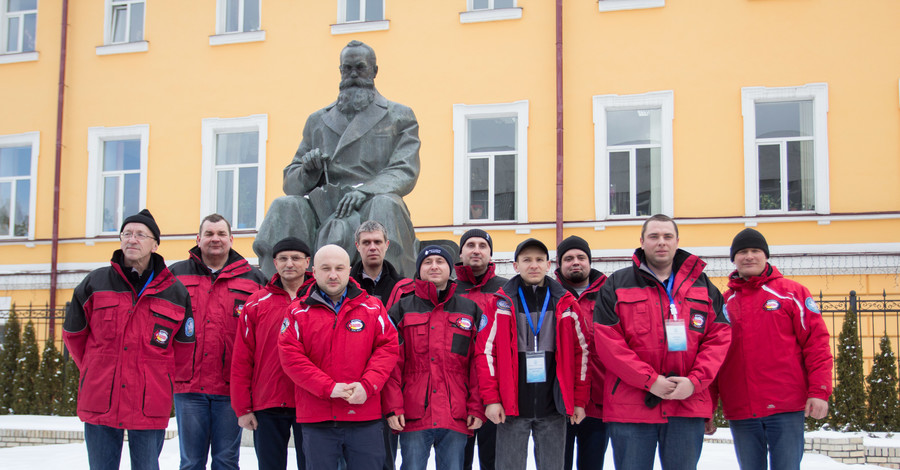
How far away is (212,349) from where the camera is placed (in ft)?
13.6

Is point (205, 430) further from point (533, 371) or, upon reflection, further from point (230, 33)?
point (230, 33)

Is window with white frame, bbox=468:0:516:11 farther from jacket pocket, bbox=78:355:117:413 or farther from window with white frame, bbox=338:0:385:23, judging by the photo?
jacket pocket, bbox=78:355:117:413

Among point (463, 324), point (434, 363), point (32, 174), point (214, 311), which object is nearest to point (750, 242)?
point (463, 324)

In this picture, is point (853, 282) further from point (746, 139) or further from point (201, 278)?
point (201, 278)

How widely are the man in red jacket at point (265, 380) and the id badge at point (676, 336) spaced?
1.69m

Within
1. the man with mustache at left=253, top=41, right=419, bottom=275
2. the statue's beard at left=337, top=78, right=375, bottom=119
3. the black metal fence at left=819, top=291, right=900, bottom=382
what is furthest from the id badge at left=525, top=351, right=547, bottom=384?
the black metal fence at left=819, top=291, right=900, bottom=382

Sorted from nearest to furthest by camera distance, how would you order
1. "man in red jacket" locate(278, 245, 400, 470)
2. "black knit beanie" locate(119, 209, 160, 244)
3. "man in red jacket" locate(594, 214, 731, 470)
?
"man in red jacket" locate(278, 245, 400, 470) < "man in red jacket" locate(594, 214, 731, 470) < "black knit beanie" locate(119, 209, 160, 244)

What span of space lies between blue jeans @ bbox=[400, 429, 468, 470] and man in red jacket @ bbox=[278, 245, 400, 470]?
0.20 m

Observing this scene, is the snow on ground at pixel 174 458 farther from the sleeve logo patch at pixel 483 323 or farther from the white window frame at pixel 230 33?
the white window frame at pixel 230 33

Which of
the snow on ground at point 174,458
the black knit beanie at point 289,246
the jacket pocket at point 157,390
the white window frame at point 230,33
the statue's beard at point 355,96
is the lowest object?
the snow on ground at point 174,458

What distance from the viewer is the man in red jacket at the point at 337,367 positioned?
11.5ft

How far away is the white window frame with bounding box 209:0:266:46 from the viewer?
13.2 metres

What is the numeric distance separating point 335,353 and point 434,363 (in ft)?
1.61

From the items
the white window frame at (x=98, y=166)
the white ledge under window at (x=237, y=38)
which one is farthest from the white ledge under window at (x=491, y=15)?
the white window frame at (x=98, y=166)
